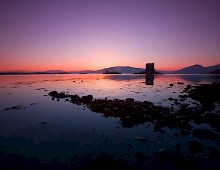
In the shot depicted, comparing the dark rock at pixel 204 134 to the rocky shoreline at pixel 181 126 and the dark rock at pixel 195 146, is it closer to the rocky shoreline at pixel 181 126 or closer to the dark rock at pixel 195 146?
the rocky shoreline at pixel 181 126

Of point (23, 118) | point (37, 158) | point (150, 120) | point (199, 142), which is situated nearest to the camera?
point (37, 158)

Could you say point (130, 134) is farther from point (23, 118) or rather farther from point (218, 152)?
point (23, 118)

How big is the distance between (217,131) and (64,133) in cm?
A: 1227

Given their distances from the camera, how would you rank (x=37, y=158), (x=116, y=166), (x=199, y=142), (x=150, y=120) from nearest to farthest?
1. (x=116, y=166)
2. (x=37, y=158)
3. (x=199, y=142)
4. (x=150, y=120)

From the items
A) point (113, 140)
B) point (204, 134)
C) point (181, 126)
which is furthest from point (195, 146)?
point (113, 140)

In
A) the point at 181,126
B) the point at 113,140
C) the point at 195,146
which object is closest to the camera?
the point at 195,146

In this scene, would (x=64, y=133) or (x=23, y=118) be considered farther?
(x=23, y=118)

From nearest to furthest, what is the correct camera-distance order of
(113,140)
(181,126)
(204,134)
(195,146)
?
(195,146), (113,140), (204,134), (181,126)

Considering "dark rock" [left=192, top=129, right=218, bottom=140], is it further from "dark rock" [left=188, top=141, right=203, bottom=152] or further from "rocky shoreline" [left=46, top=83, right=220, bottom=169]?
"dark rock" [left=188, top=141, right=203, bottom=152]

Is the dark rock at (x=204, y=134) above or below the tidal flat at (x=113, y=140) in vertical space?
above

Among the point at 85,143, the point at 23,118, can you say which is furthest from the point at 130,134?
the point at 23,118

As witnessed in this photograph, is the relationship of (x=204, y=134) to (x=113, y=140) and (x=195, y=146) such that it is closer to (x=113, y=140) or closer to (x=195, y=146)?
(x=195, y=146)

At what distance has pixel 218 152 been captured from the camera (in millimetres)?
10469

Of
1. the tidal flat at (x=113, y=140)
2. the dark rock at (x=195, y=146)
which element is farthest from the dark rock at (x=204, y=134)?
the dark rock at (x=195, y=146)
